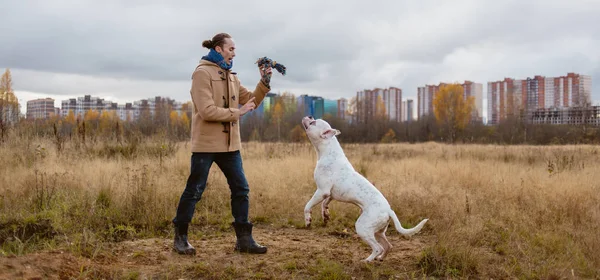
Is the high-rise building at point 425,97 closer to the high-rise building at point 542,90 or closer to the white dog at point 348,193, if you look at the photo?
the high-rise building at point 542,90

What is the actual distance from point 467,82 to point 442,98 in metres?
30.6

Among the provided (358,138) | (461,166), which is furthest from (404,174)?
(358,138)

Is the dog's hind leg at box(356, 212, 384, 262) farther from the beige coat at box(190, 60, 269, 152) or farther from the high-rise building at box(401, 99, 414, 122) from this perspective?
the high-rise building at box(401, 99, 414, 122)

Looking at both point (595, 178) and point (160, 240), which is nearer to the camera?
point (160, 240)

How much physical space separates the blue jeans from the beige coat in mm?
129

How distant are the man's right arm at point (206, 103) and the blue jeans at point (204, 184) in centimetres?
41

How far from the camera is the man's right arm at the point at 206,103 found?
4.18m

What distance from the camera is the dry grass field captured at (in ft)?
13.4

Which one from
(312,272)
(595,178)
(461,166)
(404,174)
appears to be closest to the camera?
(312,272)

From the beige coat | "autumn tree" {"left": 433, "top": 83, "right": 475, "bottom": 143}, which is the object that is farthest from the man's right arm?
"autumn tree" {"left": 433, "top": 83, "right": 475, "bottom": 143}

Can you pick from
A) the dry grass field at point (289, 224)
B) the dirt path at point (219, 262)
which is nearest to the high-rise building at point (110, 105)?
the dry grass field at point (289, 224)

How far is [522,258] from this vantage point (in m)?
4.54

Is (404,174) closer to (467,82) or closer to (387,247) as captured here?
(387,247)

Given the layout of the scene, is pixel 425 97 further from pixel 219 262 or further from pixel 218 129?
pixel 219 262
